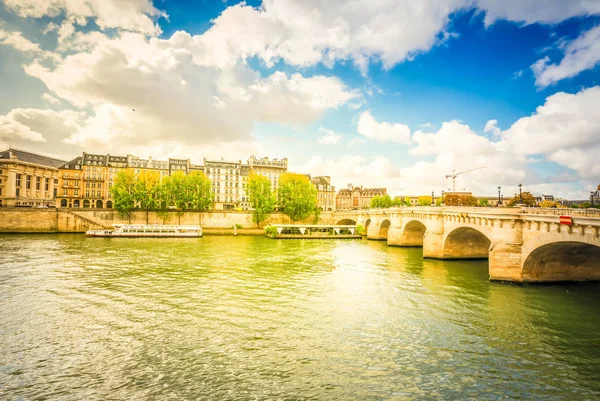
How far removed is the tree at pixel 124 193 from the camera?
229 ft

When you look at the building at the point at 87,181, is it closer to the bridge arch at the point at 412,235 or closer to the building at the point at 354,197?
the bridge arch at the point at 412,235

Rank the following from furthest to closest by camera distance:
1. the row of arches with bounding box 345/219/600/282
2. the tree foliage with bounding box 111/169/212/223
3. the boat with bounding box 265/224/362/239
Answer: the tree foliage with bounding box 111/169/212/223 < the boat with bounding box 265/224/362/239 < the row of arches with bounding box 345/219/600/282

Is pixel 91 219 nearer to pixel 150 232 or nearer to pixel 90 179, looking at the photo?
pixel 150 232

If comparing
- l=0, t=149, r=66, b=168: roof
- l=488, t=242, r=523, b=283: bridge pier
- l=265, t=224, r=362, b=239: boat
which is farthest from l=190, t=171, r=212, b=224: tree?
l=488, t=242, r=523, b=283: bridge pier

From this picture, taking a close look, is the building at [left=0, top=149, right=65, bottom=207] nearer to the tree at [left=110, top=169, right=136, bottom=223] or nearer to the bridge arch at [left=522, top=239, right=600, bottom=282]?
the tree at [left=110, top=169, right=136, bottom=223]

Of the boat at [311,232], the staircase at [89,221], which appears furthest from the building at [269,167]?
the staircase at [89,221]

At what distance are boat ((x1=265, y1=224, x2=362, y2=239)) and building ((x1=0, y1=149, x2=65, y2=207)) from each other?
59809 mm

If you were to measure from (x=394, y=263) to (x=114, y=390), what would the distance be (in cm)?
2961

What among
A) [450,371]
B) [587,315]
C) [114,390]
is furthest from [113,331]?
[587,315]

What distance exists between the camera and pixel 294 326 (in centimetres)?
1515


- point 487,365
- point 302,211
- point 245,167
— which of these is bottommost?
point 487,365

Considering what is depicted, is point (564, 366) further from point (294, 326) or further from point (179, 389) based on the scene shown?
point (179, 389)

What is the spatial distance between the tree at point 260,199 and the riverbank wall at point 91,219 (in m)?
2.84

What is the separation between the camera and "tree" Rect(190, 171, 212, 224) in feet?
248
